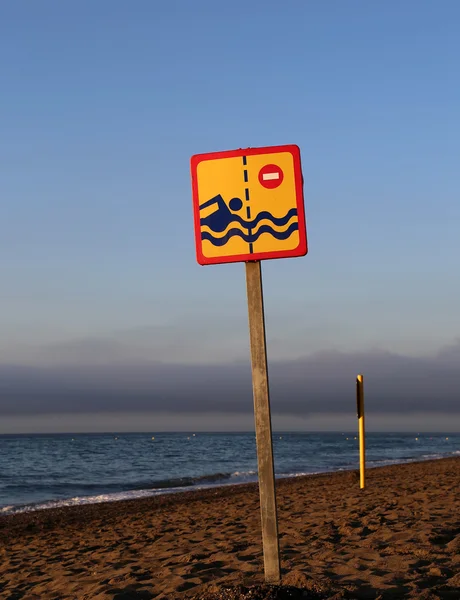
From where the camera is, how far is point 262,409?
425cm

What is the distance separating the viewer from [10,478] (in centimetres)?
3391

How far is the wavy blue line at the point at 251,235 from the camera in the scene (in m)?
4.33

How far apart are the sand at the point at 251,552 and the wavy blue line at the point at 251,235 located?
260 cm

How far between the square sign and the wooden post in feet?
0.71

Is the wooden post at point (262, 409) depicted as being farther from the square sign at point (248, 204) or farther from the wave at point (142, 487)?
the wave at point (142, 487)

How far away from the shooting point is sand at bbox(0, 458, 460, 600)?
5039 mm

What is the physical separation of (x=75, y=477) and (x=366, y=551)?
99.4 ft

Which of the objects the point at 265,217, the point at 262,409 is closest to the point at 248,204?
the point at 265,217

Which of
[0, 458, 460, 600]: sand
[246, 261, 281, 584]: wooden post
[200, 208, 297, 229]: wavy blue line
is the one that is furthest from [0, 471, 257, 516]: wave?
[200, 208, 297, 229]: wavy blue line

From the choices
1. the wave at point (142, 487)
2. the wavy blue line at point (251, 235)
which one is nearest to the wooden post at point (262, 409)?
the wavy blue line at point (251, 235)

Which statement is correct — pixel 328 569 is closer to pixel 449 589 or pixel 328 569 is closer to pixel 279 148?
pixel 449 589

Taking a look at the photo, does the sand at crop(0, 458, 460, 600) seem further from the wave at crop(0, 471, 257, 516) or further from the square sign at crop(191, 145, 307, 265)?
the wave at crop(0, 471, 257, 516)

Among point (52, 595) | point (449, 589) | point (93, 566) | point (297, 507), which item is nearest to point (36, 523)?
point (297, 507)

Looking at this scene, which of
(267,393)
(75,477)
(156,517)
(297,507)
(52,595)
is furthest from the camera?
(75,477)
